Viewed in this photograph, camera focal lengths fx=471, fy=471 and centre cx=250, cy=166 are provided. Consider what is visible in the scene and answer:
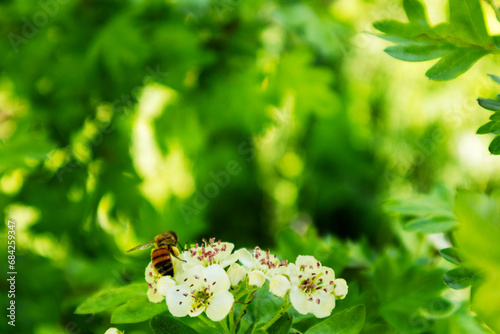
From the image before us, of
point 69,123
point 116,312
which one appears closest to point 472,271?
point 116,312

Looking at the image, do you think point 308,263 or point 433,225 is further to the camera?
point 433,225

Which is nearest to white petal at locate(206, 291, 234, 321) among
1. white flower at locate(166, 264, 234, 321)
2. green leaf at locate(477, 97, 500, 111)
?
white flower at locate(166, 264, 234, 321)

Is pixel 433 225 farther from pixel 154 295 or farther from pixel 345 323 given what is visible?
pixel 154 295

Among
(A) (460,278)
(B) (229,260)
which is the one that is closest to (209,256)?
(B) (229,260)

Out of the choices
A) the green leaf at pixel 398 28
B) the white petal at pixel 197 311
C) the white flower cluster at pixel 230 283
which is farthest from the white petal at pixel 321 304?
the green leaf at pixel 398 28

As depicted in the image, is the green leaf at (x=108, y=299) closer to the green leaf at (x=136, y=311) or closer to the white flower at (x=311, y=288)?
the green leaf at (x=136, y=311)

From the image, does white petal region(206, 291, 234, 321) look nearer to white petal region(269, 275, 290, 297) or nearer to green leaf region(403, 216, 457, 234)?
white petal region(269, 275, 290, 297)
